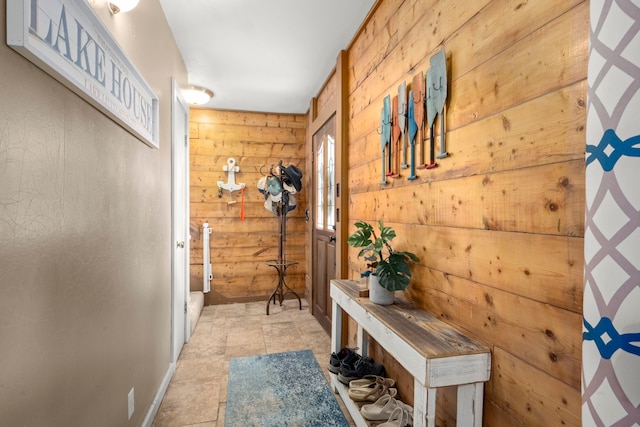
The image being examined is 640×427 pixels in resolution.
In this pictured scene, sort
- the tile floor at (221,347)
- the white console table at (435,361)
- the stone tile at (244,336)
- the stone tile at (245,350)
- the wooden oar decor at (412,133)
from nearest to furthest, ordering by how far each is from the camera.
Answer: the white console table at (435,361) < the wooden oar decor at (412,133) < the tile floor at (221,347) < the stone tile at (245,350) < the stone tile at (244,336)

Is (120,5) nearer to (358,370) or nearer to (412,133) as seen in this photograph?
(412,133)

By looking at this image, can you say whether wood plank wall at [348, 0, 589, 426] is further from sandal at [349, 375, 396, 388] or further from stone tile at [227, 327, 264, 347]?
stone tile at [227, 327, 264, 347]

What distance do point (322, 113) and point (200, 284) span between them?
2622 millimetres

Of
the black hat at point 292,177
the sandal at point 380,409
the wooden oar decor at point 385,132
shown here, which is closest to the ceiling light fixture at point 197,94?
the black hat at point 292,177

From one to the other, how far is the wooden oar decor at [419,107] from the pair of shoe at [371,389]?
1.23m

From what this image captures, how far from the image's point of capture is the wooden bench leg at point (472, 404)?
1.15 metres

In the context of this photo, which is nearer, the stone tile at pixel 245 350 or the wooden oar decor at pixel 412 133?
the wooden oar decor at pixel 412 133

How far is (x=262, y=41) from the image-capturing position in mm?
2598

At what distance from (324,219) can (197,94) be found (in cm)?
196

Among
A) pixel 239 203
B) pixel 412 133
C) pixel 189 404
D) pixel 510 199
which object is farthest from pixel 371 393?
pixel 239 203

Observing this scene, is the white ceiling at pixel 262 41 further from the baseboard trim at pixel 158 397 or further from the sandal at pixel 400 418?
the baseboard trim at pixel 158 397

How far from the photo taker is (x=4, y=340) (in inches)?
29.3

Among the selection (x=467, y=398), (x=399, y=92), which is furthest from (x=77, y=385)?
(x=399, y=92)

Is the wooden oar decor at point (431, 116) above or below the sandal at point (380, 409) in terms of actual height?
above
